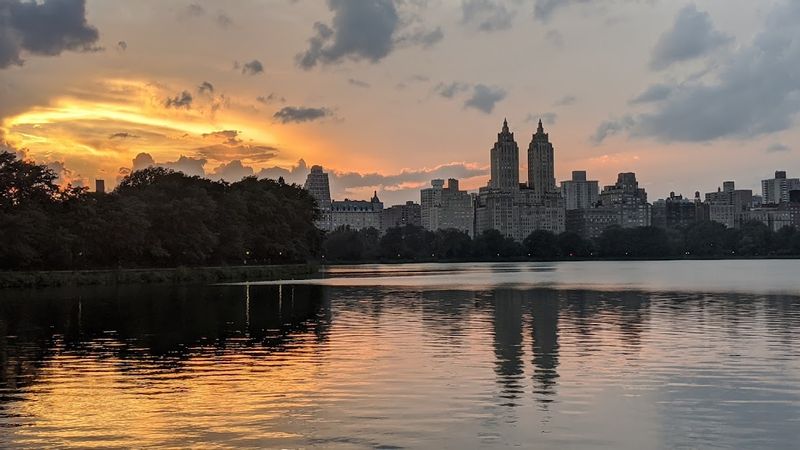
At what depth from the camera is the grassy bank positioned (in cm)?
10238

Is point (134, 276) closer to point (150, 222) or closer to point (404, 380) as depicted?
point (150, 222)

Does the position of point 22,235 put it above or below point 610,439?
above

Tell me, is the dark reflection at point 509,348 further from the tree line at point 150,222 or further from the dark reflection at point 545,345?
the tree line at point 150,222

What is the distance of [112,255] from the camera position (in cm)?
12975

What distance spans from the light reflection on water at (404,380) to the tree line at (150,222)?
5701cm

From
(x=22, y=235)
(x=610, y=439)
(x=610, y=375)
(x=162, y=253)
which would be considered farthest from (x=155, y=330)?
(x=162, y=253)

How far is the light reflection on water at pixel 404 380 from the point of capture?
2052 centimetres

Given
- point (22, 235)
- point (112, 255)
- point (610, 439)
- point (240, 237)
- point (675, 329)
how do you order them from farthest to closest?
1. point (240, 237)
2. point (112, 255)
3. point (22, 235)
4. point (675, 329)
5. point (610, 439)

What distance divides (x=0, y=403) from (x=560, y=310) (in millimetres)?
41816

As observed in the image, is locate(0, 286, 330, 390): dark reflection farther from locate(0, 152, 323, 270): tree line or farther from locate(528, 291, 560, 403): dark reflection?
locate(0, 152, 323, 270): tree line

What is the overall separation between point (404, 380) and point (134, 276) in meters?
96.2

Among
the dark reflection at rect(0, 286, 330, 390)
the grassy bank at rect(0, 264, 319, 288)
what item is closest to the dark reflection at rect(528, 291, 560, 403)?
the dark reflection at rect(0, 286, 330, 390)

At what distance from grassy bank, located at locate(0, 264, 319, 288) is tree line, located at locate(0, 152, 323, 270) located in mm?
3326

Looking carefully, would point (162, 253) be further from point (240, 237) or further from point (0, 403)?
point (0, 403)
